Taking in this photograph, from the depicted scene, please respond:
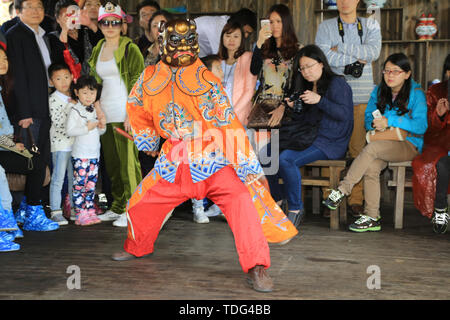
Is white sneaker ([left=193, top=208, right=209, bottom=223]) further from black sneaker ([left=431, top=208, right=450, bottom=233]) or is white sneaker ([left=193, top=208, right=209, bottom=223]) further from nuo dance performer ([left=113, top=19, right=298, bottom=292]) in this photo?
black sneaker ([left=431, top=208, right=450, bottom=233])

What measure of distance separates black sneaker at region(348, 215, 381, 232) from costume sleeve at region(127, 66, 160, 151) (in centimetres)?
155

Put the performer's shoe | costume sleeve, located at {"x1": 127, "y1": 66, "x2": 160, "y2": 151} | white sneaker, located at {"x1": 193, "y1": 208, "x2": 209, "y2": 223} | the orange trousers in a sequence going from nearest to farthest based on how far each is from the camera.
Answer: the orange trousers, costume sleeve, located at {"x1": 127, "y1": 66, "x2": 160, "y2": 151}, the performer's shoe, white sneaker, located at {"x1": 193, "y1": 208, "x2": 209, "y2": 223}

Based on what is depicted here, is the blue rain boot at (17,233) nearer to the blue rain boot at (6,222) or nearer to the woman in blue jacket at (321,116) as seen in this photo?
the blue rain boot at (6,222)

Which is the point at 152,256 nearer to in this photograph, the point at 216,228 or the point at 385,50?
the point at 216,228

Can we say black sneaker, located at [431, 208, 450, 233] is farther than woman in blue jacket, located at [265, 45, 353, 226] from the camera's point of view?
No

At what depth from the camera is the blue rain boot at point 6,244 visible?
312 centimetres

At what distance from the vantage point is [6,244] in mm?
3143

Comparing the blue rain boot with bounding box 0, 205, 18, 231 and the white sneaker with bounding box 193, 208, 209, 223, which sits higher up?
the blue rain boot with bounding box 0, 205, 18, 231

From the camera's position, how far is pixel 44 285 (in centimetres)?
256

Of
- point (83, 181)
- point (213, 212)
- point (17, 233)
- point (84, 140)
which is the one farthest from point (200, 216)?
point (17, 233)

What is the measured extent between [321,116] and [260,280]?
5.43 feet

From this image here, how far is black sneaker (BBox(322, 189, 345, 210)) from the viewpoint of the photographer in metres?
3.58

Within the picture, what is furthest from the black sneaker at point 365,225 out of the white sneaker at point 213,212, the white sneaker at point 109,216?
the white sneaker at point 109,216

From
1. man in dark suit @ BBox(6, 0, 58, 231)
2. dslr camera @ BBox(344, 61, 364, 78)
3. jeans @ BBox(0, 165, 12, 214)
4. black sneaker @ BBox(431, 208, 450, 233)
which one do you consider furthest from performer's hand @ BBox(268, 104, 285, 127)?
jeans @ BBox(0, 165, 12, 214)
